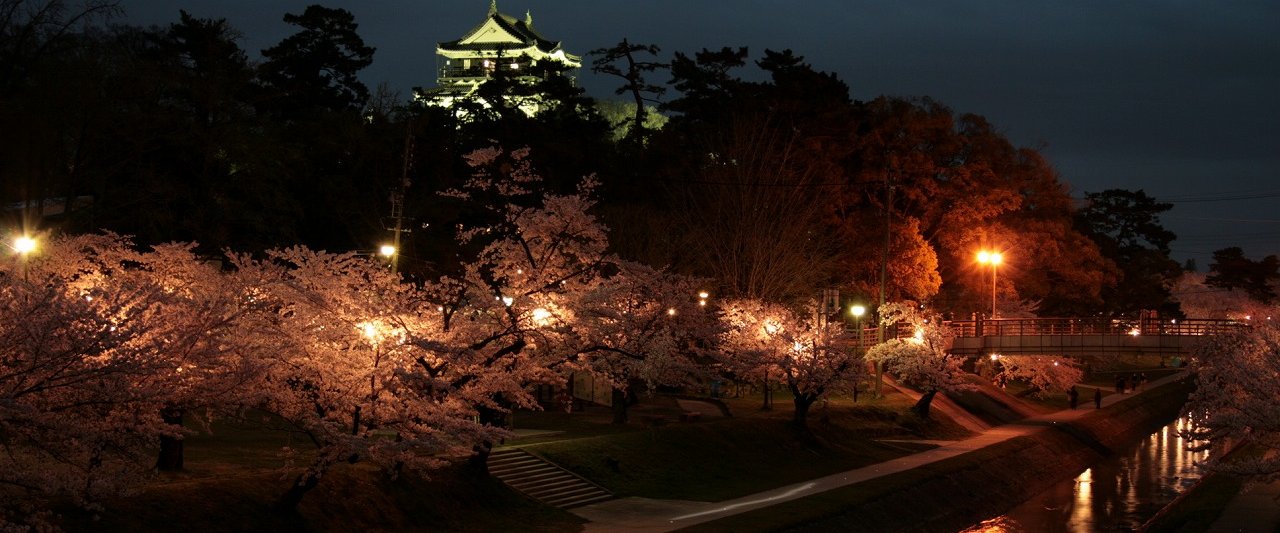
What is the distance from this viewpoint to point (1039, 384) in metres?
76.8

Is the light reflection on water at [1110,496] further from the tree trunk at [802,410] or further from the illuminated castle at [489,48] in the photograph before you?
the illuminated castle at [489,48]

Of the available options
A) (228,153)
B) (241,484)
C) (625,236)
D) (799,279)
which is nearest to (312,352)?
(241,484)

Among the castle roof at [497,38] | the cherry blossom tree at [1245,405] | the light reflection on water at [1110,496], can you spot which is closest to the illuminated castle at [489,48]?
the castle roof at [497,38]

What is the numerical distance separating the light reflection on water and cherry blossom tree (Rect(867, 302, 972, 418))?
7600mm

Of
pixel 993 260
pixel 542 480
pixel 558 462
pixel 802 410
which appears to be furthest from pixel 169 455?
pixel 993 260

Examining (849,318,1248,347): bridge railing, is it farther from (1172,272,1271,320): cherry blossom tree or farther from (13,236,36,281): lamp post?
(1172,272,1271,320): cherry blossom tree

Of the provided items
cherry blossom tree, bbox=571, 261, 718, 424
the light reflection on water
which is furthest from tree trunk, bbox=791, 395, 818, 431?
the light reflection on water

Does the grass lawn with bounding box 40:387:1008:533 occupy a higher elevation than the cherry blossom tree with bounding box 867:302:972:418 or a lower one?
lower

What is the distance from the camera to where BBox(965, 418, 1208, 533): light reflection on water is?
43.0 meters

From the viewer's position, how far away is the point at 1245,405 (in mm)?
28328

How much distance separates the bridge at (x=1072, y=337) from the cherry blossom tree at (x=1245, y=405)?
46.7 feet

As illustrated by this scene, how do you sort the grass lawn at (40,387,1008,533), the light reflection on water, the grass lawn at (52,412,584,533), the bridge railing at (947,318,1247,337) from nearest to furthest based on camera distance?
the grass lawn at (52,412,584,533)
the grass lawn at (40,387,1008,533)
the light reflection on water
the bridge railing at (947,318,1247,337)

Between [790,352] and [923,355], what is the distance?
1174cm

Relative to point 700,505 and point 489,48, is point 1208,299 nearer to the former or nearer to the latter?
point 489,48
